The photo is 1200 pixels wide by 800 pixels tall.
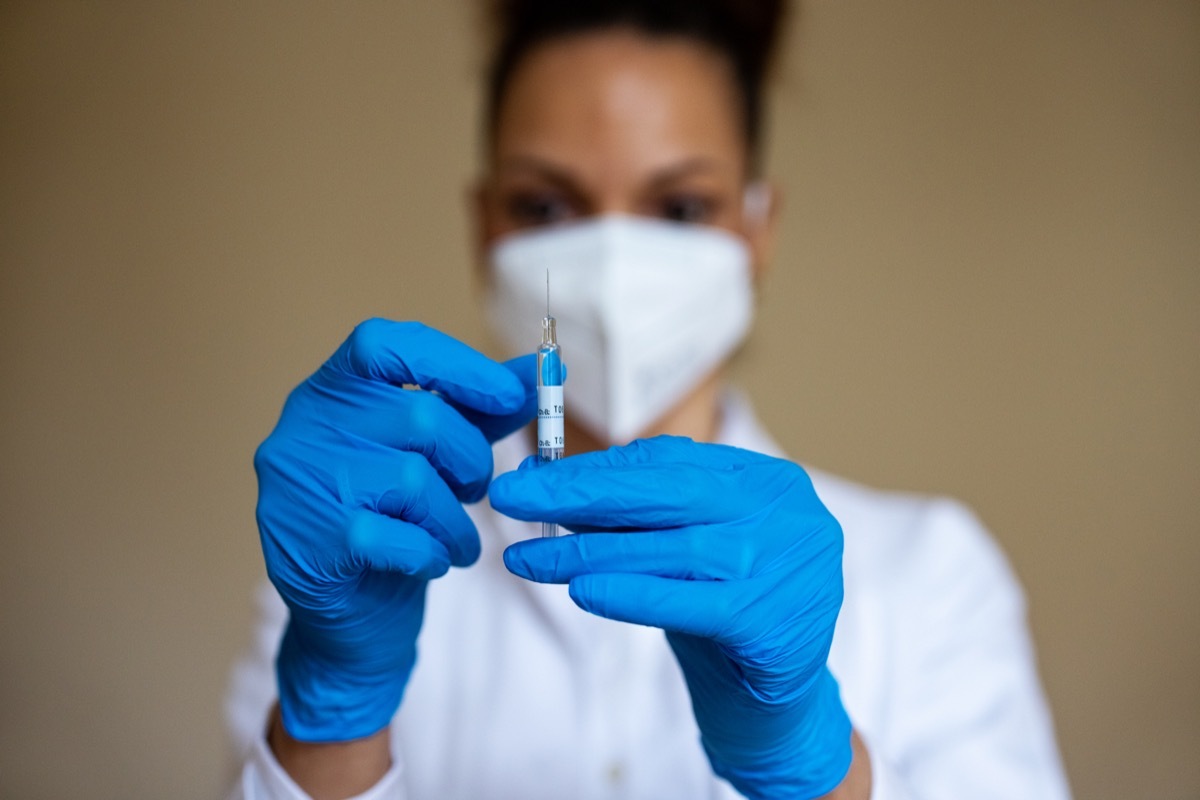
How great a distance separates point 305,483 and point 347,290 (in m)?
1.43

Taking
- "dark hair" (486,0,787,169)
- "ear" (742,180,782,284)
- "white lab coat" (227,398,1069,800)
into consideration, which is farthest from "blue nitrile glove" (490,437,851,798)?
"dark hair" (486,0,787,169)

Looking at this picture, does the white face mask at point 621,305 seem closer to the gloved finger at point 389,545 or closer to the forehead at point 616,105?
the forehead at point 616,105

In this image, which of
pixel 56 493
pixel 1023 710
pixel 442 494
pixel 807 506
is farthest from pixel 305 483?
pixel 56 493

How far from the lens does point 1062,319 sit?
2029 millimetres

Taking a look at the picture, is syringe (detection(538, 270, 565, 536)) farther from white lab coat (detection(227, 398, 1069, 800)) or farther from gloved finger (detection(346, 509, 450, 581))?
white lab coat (detection(227, 398, 1069, 800))

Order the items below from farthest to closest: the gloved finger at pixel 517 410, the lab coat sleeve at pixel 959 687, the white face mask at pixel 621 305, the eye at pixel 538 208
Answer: the eye at pixel 538 208
the white face mask at pixel 621 305
the lab coat sleeve at pixel 959 687
the gloved finger at pixel 517 410

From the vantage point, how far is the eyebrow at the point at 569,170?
4.10 ft

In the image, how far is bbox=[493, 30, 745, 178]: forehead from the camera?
4.05 feet

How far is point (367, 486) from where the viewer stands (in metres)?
0.78

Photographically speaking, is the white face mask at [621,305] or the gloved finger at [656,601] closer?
the gloved finger at [656,601]

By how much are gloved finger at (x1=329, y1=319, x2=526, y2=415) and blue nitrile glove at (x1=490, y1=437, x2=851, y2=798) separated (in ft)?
0.38

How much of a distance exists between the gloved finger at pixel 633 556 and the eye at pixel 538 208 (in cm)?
69

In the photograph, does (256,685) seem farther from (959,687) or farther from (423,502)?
(959,687)

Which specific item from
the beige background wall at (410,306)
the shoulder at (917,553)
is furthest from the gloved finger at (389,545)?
the beige background wall at (410,306)
